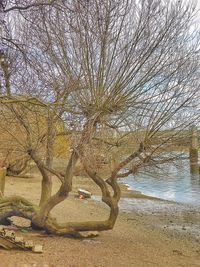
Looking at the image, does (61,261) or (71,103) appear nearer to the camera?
(61,261)

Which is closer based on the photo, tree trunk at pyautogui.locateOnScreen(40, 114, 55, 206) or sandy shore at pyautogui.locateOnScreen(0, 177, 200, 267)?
sandy shore at pyautogui.locateOnScreen(0, 177, 200, 267)

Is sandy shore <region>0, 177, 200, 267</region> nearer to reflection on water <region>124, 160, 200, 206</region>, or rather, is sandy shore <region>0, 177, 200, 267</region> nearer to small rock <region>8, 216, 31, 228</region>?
small rock <region>8, 216, 31, 228</region>

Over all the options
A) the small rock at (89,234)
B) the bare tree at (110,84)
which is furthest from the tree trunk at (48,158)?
the small rock at (89,234)

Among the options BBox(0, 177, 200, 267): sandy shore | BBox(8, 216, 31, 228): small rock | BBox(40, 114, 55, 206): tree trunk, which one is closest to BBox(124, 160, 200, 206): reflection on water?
BBox(0, 177, 200, 267): sandy shore

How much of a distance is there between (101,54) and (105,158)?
225 cm

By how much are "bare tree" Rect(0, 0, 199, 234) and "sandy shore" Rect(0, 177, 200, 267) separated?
77 cm

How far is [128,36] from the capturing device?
894 centimetres

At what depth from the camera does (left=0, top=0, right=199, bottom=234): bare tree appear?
8492 mm

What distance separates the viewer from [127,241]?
9906 mm

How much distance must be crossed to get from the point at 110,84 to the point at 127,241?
3629 mm

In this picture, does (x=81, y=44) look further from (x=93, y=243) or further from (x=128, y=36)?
(x=93, y=243)

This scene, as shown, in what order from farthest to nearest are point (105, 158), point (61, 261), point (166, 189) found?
point (166, 189), point (105, 158), point (61, 261)

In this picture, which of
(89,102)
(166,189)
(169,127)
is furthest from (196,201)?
(89,102)

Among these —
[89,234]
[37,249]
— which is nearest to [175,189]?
[89,234]
